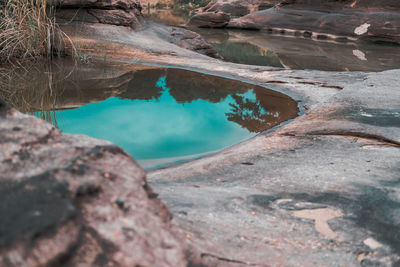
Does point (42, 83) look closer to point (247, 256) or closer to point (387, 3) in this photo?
point (247, 256)

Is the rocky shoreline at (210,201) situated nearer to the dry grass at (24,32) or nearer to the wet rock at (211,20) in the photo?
the dry grass at (24,32)

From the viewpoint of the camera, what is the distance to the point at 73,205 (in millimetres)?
946

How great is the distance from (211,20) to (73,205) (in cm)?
1434

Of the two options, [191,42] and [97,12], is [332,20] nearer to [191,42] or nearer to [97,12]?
[191,42]

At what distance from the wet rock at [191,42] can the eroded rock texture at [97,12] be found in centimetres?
83

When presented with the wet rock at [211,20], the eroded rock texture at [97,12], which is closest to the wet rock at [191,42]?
the eroded rock texture at [97,12]

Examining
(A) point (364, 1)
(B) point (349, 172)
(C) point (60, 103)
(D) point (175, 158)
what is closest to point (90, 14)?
(C) point (60, 103)

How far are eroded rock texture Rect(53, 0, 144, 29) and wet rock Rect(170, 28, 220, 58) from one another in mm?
828

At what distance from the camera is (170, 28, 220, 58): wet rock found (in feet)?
26.1

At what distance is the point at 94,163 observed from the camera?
1107 mm

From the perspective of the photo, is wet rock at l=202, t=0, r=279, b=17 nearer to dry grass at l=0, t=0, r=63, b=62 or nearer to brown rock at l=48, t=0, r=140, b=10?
brown rock at l=48, t=0, r=140, b=10

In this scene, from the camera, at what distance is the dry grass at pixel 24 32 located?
4977mm

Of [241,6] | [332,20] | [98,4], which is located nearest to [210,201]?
[98,4]

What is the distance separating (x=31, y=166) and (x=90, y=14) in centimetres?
674
